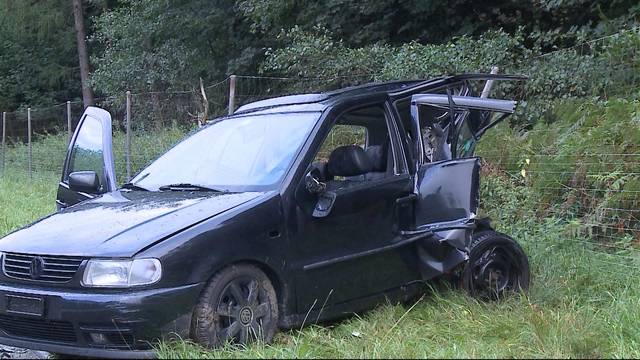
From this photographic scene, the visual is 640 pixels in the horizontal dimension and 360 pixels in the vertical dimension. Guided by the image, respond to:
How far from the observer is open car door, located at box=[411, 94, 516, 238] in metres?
4.92

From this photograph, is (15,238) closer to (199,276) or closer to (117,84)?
(199,276)

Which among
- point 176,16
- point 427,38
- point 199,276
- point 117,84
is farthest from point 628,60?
point 117,84

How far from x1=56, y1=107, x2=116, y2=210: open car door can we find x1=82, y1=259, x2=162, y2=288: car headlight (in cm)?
169

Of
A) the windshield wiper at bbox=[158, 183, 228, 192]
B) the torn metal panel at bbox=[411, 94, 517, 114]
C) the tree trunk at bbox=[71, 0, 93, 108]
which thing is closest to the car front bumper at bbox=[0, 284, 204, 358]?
the windshield wiper at bbox=[158, 183, 228, 192]

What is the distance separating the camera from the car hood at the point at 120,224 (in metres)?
3.92

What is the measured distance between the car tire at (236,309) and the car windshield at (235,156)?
2.12 ft

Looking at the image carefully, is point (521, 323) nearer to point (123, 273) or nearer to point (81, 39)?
point (123, 273)

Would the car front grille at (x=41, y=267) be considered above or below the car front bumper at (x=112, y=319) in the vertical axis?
above

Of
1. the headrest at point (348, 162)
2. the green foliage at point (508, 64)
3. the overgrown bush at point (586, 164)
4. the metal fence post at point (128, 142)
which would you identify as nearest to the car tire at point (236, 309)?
the headrest at point (348, 162)

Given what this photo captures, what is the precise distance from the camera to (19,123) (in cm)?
1933

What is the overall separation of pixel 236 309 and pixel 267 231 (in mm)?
498

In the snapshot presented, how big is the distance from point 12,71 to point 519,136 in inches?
1147

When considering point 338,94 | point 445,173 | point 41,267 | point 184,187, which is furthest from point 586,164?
point 41,267

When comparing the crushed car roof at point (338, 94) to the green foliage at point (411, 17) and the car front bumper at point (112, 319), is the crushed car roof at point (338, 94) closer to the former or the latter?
the car front bumper at point (112, 319)
